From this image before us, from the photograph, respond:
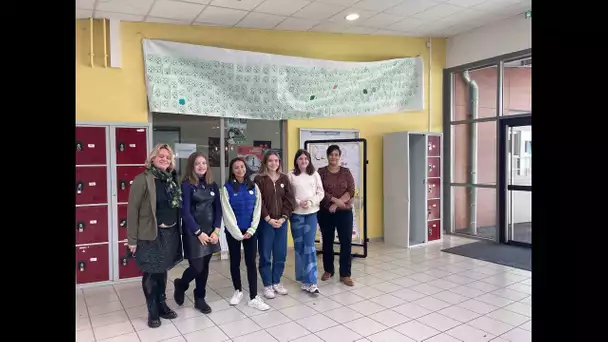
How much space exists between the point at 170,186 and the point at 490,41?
17.8 feet

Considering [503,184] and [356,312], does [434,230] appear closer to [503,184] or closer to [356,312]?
[503,184]

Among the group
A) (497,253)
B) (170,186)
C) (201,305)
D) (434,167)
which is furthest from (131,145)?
(497,253)

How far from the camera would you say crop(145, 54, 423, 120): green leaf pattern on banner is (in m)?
5.05

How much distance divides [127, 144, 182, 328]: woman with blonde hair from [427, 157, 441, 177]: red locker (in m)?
4.37

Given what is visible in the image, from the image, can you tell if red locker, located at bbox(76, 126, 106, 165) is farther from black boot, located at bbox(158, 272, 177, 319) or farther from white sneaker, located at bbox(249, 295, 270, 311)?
white sneaker, located at bbox(249, 295, 270, 311)

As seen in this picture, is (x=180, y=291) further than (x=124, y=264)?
No

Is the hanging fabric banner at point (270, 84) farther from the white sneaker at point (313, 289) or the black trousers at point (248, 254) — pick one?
the white sneaker at point (313, 289)

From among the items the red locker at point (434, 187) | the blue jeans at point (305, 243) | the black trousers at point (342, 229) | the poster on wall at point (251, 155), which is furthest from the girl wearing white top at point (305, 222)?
the red locker at point (434, 187)

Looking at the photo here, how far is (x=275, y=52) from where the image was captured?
5.80 metres

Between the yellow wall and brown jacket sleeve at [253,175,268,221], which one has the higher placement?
the yellow wall

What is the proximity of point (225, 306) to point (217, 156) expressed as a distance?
234 centimetres

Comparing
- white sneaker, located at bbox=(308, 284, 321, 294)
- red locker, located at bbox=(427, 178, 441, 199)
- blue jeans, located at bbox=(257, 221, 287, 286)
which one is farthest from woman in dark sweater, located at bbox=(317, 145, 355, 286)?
red locker, located at bbox=(427, 178, 441, 199)
